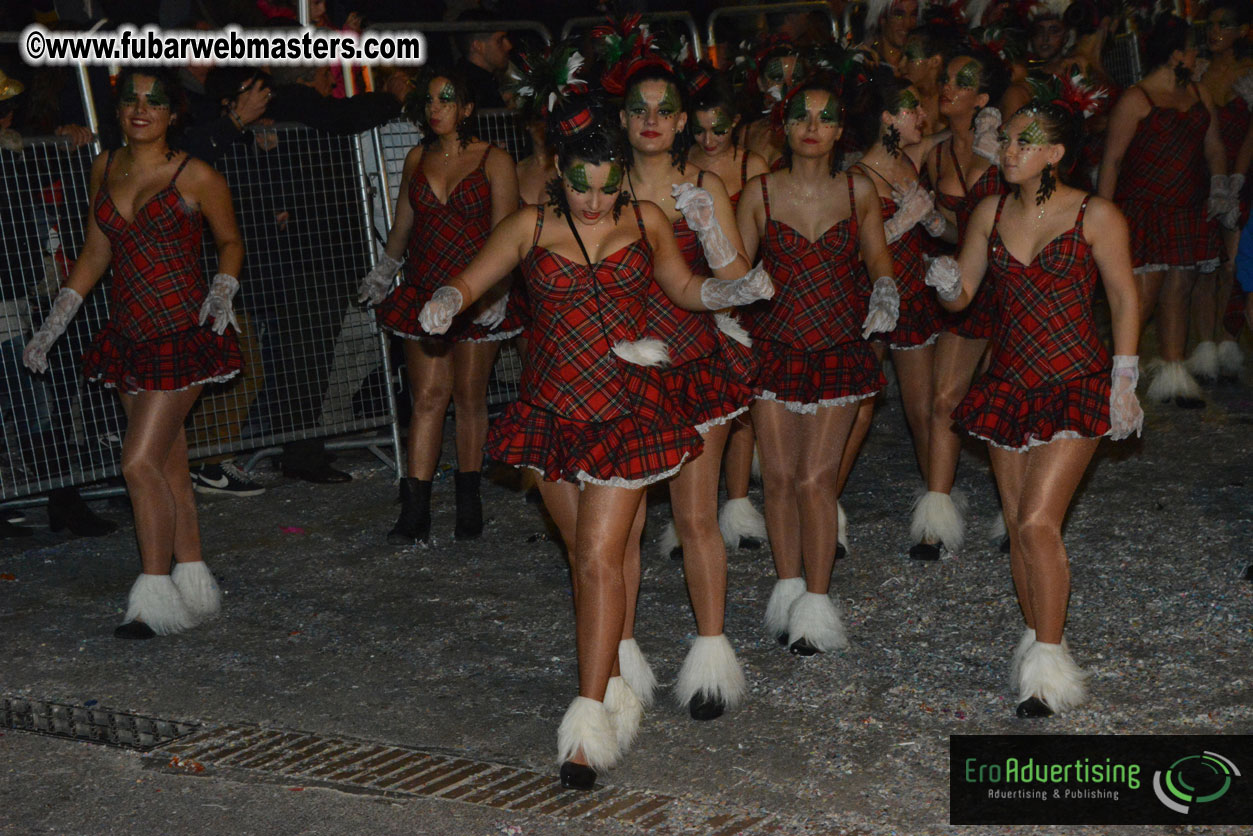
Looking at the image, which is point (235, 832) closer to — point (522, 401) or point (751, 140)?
point (522, 401)

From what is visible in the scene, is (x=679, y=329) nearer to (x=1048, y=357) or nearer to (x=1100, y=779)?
(x=1048, y=357)

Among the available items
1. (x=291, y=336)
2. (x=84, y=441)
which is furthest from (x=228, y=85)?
(x=84, y=441)

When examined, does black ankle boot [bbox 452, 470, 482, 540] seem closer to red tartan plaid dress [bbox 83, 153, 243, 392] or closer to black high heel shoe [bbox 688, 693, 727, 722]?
red tartan plaid dress [bbox 83, 153, 243, 392]

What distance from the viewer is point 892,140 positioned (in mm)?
6070

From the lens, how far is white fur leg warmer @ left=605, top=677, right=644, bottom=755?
471 centimetres

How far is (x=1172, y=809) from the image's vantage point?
13.6 ft

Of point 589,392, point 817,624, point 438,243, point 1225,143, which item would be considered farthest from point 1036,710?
point 1225,143

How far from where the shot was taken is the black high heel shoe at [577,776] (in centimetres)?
445

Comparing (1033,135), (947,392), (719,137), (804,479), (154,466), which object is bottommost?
(804,479)

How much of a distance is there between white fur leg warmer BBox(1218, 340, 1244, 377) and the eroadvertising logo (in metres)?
5.08

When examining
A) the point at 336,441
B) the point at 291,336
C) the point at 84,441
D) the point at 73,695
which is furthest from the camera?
the point at 336,441

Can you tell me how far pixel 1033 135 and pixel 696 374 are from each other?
1.35 meters

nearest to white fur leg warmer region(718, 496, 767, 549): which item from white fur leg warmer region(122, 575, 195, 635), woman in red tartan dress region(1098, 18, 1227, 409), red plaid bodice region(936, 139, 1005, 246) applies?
red plaid bodice region(936, 139, 1005, 246)

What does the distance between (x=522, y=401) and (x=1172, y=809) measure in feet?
7.41
